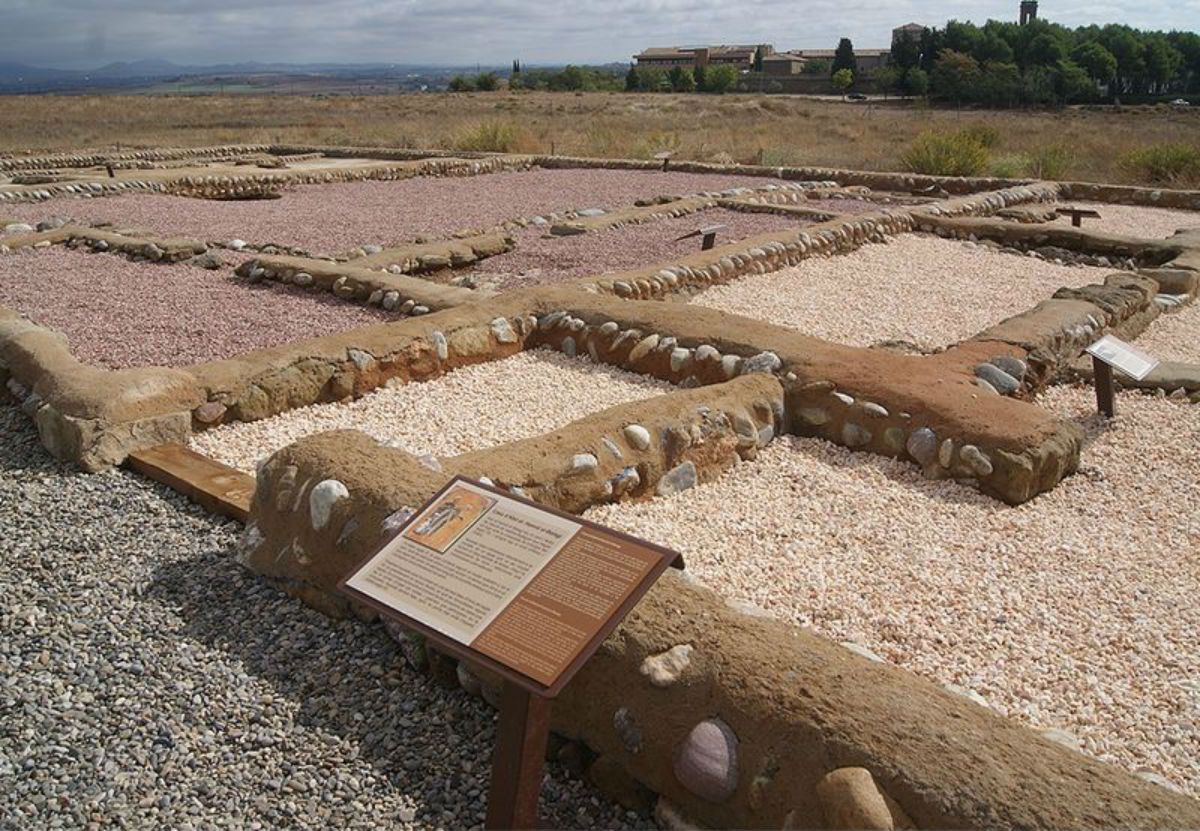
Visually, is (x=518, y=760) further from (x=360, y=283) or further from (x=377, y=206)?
(x=377, y=206)

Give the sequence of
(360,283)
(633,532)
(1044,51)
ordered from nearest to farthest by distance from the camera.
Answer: (633,532) → (360,283) → (1044,51)

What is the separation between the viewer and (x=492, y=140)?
23938mm

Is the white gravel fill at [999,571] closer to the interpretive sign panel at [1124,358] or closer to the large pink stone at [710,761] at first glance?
the interpretive sign panel at [1124,358]

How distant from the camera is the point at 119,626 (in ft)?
12.0

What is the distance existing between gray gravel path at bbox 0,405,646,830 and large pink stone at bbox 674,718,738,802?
0.27 metres

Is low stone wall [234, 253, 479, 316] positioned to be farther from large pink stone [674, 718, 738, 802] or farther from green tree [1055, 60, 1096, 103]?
green tree [1055, 60, 1096, 103]

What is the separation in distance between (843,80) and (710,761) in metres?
77.0

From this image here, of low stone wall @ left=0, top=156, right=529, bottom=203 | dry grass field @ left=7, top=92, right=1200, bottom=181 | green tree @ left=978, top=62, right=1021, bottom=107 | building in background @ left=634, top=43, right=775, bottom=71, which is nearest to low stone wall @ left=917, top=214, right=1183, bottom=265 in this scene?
dry grass field @ left=7, top=92, right=1200, bottom=181

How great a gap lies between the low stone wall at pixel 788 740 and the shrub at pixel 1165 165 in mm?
18709

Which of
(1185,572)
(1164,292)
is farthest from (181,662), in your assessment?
(1164,292)

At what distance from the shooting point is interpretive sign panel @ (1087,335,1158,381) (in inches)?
226

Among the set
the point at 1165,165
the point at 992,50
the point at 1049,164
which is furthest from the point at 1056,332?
the point at 992,50

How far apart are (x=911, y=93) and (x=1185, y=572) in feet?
219

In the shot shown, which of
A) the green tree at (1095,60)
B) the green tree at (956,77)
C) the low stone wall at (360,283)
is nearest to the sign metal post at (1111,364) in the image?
the low stone wall at (360,283)
